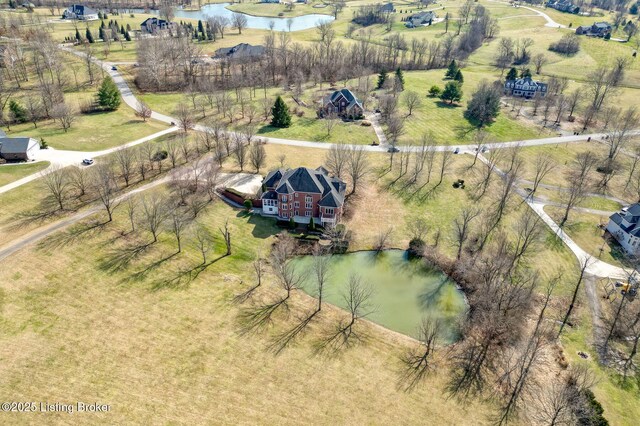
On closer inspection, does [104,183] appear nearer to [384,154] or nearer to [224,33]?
[384,154]

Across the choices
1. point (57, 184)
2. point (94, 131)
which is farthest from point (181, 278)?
point (94, 131)

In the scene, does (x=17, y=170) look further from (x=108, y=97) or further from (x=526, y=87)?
(x=526, y=87)

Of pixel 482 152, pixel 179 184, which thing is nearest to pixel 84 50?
pixel 179 184

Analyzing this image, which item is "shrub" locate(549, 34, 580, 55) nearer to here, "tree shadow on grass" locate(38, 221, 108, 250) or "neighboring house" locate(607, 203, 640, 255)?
"neighboring house" locate(607, 203, 640, 255)

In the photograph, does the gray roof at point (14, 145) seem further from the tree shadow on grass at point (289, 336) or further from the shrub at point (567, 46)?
the shrub at point (567, 46)

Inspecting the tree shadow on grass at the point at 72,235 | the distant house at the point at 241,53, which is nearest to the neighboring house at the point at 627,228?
the tree shadow on grass at the point at 72,235

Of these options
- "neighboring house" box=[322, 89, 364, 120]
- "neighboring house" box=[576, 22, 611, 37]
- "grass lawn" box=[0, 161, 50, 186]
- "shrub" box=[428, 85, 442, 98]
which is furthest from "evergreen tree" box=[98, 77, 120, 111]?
"neighboring house" box=[576, 22, 611, 37]
